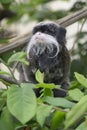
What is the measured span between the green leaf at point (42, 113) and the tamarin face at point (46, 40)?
Answer: 1.66 ft

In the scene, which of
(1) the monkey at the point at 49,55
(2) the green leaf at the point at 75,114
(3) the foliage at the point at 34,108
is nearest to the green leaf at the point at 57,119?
(3) the foliage at the point at 34,108

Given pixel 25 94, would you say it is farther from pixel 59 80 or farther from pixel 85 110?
pixel 59 80

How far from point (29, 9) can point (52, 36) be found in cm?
122

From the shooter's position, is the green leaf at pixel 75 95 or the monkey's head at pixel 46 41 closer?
the green leaf at pixel 75 95

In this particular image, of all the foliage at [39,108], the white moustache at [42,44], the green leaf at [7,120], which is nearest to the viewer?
the foliage at [39,108]

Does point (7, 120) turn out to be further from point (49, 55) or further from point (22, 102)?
point (49, 55)

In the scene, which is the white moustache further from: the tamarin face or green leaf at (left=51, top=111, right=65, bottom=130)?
green leaf at (left=51, top=111, right=65, bottom=130)

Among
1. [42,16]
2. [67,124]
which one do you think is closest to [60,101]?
[67,124]

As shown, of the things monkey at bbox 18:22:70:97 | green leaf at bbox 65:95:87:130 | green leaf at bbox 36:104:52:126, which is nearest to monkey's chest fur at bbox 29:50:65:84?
monkey at bbox 18:22:70:97

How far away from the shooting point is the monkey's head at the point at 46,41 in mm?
1439

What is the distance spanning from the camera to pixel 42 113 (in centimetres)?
93

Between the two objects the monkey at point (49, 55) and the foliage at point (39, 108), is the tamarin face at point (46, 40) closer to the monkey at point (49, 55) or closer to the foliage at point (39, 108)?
the monkey at point (49, 55)

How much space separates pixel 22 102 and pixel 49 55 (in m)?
0.62

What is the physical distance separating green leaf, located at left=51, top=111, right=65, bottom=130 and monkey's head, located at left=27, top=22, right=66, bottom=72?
0.49 meters
